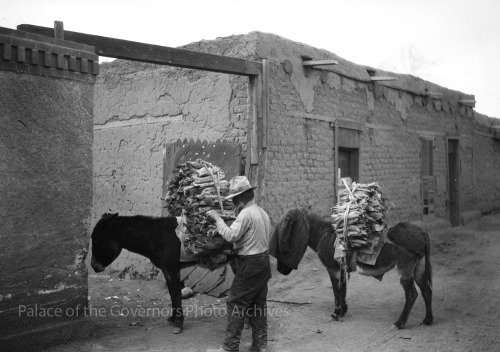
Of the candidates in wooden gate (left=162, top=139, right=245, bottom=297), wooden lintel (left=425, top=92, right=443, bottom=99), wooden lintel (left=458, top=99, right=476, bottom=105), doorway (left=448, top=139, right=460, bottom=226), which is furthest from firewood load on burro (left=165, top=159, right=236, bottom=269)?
wooden lintel (left=458, top=99, right=476, bottom=105)

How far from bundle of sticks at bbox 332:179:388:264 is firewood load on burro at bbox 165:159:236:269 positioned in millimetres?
1308

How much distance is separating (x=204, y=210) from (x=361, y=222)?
5.97 ft

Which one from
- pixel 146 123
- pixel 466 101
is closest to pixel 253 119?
pixel 146 123

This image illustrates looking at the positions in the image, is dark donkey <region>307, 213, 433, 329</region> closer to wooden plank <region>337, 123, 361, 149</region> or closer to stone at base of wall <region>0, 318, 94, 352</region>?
stone at base of wall <region>0, 318, 94, 352</region>

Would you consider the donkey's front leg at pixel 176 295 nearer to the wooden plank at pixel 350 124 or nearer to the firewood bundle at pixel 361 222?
the firewood bundle at pixel 361 222

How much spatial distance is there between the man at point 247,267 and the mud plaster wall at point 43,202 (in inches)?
61.4

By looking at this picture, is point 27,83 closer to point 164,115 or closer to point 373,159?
point 164,115

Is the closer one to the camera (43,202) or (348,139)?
(43,202)

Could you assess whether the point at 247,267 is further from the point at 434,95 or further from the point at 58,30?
the point at 434,95

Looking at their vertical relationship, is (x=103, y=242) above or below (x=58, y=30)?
below

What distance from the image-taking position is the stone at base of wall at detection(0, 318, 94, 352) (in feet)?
16.6

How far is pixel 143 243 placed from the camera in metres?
6.32

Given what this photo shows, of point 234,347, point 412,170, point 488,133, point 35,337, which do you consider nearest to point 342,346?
point 234,347

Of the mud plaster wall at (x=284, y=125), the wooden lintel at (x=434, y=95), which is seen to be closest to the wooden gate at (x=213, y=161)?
the mud plaster wall at (x=284, y=125)
